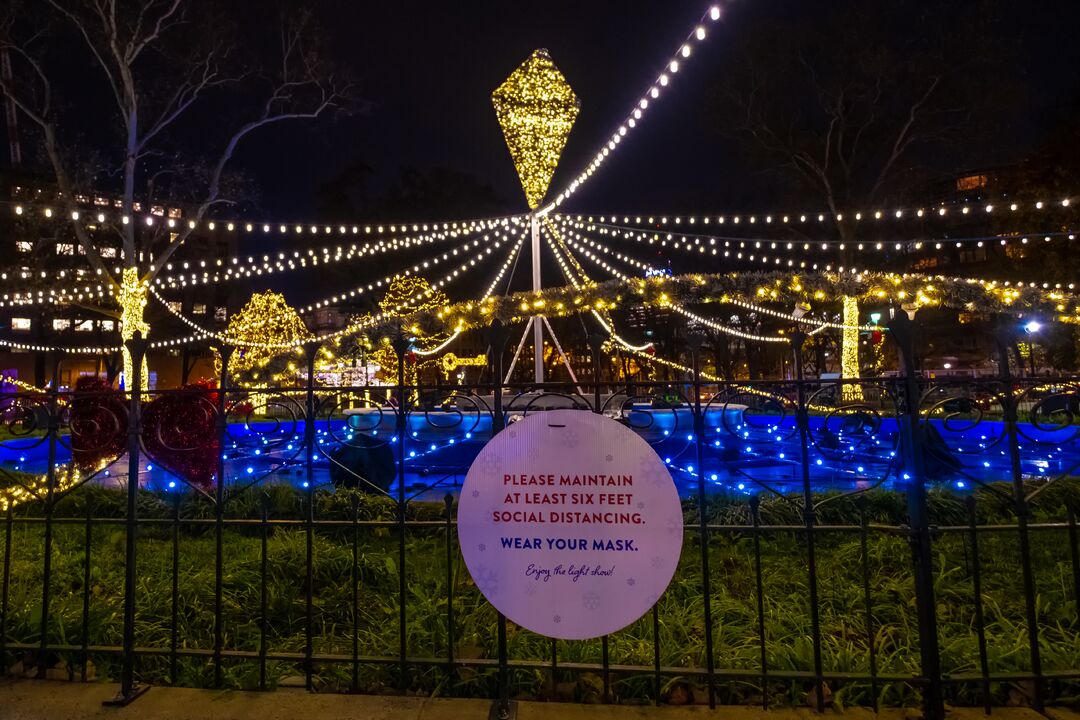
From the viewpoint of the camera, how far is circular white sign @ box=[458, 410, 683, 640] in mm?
2650

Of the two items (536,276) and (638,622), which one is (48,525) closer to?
(638,622)

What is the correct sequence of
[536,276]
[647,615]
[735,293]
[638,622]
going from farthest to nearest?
[536,276], [735,293], [647,615], [638,622]

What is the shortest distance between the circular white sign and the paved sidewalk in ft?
1.73

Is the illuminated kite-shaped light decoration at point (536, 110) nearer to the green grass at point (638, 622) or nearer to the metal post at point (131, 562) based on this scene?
the green grass at point (638, 622)

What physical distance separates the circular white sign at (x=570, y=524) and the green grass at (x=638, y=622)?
13.3 inches

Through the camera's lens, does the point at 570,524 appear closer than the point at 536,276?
Yes

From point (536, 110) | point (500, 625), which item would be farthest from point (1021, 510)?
point (536, 110)

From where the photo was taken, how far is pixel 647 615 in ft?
12.8

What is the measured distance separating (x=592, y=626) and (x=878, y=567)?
9.75 ft

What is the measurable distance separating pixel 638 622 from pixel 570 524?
1.44m

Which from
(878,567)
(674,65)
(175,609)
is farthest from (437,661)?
(674,65)

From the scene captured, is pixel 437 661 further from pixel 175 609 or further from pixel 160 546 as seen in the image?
pixel 160 546

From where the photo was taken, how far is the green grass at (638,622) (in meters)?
3.12

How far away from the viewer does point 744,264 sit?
4022 centimetres
